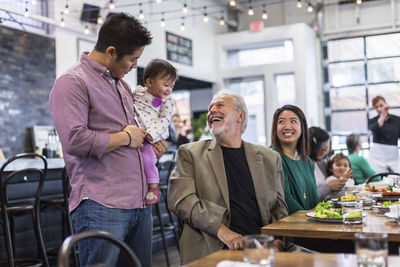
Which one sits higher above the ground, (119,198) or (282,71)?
(282,71)

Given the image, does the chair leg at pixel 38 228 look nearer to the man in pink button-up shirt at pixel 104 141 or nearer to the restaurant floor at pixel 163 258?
the restaurant floor at pixel 163 258

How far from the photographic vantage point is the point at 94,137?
6.26ft

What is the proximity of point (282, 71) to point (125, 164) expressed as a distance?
27.7 feet

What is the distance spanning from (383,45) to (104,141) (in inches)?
362

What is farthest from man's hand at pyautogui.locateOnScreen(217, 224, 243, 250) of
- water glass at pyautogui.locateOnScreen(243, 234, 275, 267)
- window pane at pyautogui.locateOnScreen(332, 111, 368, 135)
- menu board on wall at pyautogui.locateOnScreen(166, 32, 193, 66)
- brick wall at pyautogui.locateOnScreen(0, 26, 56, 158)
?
window pane at pyautogui.locateOnScreen(332, 111, 368, 135)

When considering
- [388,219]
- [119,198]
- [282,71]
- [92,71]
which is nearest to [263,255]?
[119,198]

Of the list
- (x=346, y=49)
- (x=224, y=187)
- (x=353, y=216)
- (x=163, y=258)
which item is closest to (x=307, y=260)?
(x=353, y=216)

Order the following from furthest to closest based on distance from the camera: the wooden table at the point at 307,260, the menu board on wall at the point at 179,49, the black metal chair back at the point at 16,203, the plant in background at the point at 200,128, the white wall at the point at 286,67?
the white wall at the point at 286,67 → the plant in background at the point at 200,128 → the menu board on wall at the point at 179,49 → the black metal chair back at the point at 16,203 → the wooden table at the point at 307,260

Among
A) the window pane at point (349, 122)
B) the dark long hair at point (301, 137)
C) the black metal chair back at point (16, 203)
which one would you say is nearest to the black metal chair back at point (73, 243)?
the dark long hair at point (301, 137)

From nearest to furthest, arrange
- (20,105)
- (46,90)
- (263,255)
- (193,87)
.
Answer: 1. (263,255)
2. (20,105)
3. (46,90)
4. (193,87)

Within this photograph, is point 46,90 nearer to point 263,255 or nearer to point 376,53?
point 263,255

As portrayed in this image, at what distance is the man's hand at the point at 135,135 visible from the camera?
2037mm

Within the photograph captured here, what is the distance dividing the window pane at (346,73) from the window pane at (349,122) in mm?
620

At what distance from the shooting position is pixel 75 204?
1.96 m
